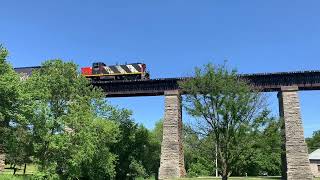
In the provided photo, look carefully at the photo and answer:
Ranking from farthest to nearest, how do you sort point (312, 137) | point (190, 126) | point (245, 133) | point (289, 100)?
point (312, 137) → point (289, 100) → point (190, 126) → point (245, 133)

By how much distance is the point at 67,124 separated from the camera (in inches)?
1287

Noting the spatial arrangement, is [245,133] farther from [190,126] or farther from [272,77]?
[272,77]

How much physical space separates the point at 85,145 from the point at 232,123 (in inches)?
521

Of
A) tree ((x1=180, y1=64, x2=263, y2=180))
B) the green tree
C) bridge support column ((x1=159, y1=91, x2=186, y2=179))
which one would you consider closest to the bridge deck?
bridge support column ((x1=159, y1=91, x2=186, y2=179))

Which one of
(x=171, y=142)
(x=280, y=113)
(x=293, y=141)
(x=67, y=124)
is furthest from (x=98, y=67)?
(x=293, y=141)

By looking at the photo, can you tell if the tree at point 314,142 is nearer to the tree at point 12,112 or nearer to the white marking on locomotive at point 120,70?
the white marking on locomotive at point 120,70

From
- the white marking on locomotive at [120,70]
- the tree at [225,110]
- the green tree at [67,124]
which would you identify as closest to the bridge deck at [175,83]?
the white marking on locomotive at [120,70]

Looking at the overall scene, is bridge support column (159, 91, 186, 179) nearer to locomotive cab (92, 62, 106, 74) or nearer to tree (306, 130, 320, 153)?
locomotive cab (92, 62, 106, 74)

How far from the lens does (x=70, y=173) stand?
3278 cm

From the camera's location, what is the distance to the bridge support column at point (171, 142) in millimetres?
40719

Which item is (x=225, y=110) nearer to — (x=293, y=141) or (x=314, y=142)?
(x=293, y=141)

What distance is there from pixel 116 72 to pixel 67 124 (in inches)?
662

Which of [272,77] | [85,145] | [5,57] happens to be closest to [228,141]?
[85,145]

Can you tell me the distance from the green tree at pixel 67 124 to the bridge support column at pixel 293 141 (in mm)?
16397
